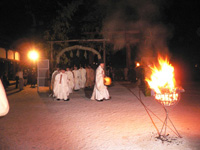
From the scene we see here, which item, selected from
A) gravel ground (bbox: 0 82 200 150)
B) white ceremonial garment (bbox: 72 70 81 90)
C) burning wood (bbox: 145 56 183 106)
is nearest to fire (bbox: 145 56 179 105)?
burning wood (bbox: 145 56 183 106)

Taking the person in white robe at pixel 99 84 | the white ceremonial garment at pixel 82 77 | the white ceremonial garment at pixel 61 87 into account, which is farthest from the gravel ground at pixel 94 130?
the white ceremonial garment at pixel 82 77

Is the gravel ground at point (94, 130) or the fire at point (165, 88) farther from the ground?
the fire at point (165, 88)

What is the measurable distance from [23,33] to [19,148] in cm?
1392

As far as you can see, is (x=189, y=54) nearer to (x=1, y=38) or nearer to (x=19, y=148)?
Answer: (x=1, y=38)

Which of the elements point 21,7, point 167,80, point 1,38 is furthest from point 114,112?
point 21,7

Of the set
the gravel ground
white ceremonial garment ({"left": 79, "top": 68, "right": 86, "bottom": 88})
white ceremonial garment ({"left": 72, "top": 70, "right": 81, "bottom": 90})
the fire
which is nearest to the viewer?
the gravel ground

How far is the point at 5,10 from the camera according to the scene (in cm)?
1397

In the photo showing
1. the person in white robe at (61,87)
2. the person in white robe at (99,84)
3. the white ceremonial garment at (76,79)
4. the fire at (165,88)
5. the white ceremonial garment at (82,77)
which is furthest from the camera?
the white ceremonial garment at (82,77)

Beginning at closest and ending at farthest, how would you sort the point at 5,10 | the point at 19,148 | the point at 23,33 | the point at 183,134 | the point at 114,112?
the point at 19,148
the point at 183,134
the point at 114,112
the point at 5,10
the point at 23,33

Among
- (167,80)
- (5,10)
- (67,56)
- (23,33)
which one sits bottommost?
(167,80)

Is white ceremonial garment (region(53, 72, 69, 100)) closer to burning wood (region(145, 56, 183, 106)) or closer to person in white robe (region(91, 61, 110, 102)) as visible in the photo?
person in white robe (region(91, 61, 110, 102))

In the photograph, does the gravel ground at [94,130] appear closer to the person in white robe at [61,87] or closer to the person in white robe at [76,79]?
the person in white robe at [61,87]

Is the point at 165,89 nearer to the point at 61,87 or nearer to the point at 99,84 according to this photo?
the point at 99,84

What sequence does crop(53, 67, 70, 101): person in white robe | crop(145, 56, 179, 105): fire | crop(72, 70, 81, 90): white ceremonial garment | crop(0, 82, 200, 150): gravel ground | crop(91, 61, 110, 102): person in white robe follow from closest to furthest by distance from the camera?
1. crop(0, 82, 200, 150): gravel ground
2. crop(145, 56, 179, 105): fire
3. crop(91, 61, 110, 102): person in white robe
4. crop(53, 67, 70, 101): person in white robe
5. crop(72, 70, 81, 90): white ceremonial garment
